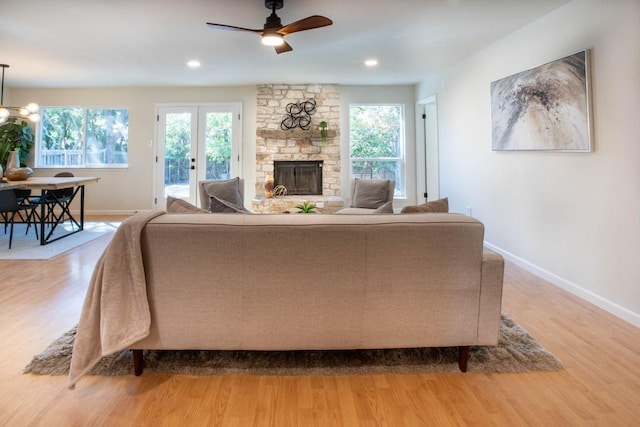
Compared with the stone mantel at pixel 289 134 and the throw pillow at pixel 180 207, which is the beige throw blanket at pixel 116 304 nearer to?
the throw pillow at pixel 180 207

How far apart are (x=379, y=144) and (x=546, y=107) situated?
12.5 feet

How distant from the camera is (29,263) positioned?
3.70 m

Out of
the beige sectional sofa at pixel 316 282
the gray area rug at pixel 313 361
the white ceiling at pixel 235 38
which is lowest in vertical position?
the gray area rug at pixel 313 361

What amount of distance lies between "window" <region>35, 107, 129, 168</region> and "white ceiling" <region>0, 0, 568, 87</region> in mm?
837

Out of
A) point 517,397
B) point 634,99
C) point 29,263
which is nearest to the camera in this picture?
point 517,397

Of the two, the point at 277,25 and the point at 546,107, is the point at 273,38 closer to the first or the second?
the point at 277,25

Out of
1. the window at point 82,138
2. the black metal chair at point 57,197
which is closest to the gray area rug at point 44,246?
the black metal chair at point 57,197

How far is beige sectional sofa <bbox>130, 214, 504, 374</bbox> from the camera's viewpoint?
165 cm

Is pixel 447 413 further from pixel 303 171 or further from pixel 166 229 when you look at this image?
pixel 303 171

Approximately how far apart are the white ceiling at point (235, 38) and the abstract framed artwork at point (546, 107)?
56 centimetres

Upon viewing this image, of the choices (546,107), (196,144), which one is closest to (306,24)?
(546,107)

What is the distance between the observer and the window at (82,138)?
687 centimetres

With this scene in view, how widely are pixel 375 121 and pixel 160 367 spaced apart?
19.3 ft

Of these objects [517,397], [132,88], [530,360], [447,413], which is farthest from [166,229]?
[132,88]
